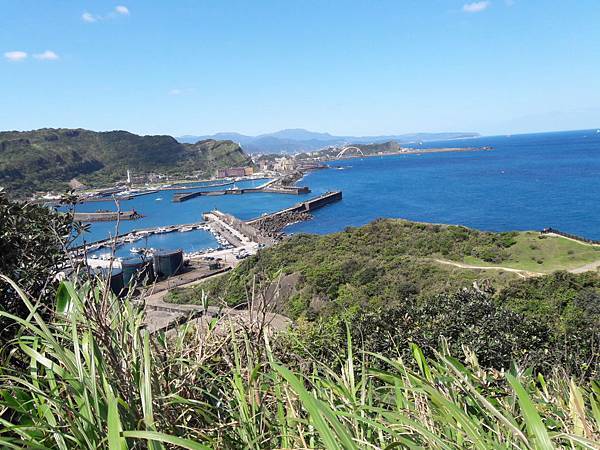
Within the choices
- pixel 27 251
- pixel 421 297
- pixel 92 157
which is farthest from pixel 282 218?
pixel 92 157

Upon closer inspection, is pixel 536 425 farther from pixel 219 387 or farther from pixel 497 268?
pixel 497 268

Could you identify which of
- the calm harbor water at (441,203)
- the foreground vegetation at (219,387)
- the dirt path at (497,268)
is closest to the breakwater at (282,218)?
the calm harbor water at (441,203)

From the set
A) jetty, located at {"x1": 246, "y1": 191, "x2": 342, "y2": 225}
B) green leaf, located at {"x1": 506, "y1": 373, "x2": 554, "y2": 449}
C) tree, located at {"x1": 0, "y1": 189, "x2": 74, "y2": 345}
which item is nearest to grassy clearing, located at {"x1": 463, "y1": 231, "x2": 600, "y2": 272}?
tree, located at {"x1": 0, "y1": 189, "x2": 74, "y2": 345}

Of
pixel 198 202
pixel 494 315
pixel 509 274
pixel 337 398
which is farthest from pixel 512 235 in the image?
pixel 198 202

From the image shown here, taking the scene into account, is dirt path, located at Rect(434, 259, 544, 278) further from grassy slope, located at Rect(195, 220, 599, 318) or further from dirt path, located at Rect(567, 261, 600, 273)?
dirt path, located at Rect(567, 261, 600, 273)

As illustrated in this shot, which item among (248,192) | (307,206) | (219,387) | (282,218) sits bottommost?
(282,218)

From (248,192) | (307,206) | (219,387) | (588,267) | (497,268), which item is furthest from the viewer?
(248,192)

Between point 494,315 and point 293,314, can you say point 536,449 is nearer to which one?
point 494,315
